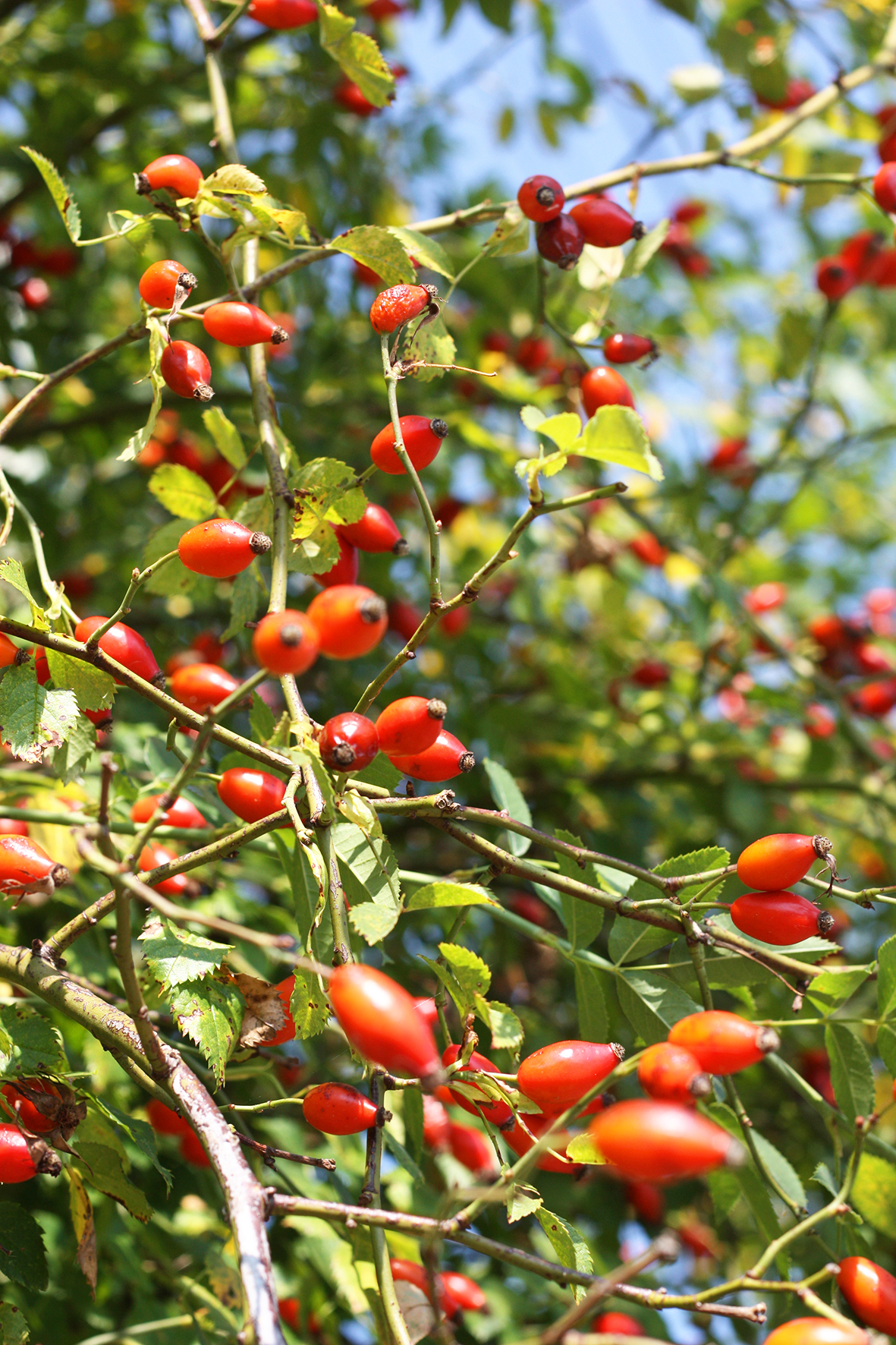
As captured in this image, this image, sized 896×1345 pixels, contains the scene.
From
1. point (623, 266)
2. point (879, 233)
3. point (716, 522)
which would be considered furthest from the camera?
point (716, 522)

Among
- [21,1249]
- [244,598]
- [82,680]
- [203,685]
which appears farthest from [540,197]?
[21,1249]

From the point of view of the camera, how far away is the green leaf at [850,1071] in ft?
5.24

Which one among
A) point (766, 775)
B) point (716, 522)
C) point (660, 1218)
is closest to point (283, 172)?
point (716, 522)

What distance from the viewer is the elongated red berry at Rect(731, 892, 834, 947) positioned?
1401mm

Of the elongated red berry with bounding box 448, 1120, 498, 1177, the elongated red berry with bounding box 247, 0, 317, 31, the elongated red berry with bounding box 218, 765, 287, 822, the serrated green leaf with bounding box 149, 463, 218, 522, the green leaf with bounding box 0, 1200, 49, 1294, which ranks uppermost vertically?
the elongated red berry with bounding box 247, 0, 317, 31

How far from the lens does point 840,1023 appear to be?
1593mm

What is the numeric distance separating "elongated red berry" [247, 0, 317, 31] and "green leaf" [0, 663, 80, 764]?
150 centimetres

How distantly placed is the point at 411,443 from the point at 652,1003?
886 mm

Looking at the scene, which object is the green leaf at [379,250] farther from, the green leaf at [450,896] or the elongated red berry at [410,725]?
the green leaf at [450,896]

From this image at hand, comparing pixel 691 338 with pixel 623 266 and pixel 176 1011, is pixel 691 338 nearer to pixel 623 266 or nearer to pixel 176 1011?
pixel 623 266

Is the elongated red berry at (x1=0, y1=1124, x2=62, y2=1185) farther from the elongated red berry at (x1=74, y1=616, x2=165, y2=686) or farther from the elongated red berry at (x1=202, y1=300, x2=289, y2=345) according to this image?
the elongated red berry at (x1=202, y1=300, x2=289, y2=345)

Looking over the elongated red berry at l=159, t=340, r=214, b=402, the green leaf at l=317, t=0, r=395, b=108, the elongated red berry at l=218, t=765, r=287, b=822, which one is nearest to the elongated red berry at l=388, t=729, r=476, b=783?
the elongated red berry at l=218, t=765, r=287, b=822

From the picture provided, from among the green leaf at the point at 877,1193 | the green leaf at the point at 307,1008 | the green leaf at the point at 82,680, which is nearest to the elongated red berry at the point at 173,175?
the green leaf at the point at 82,680

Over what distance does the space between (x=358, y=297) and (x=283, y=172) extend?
50 cm
